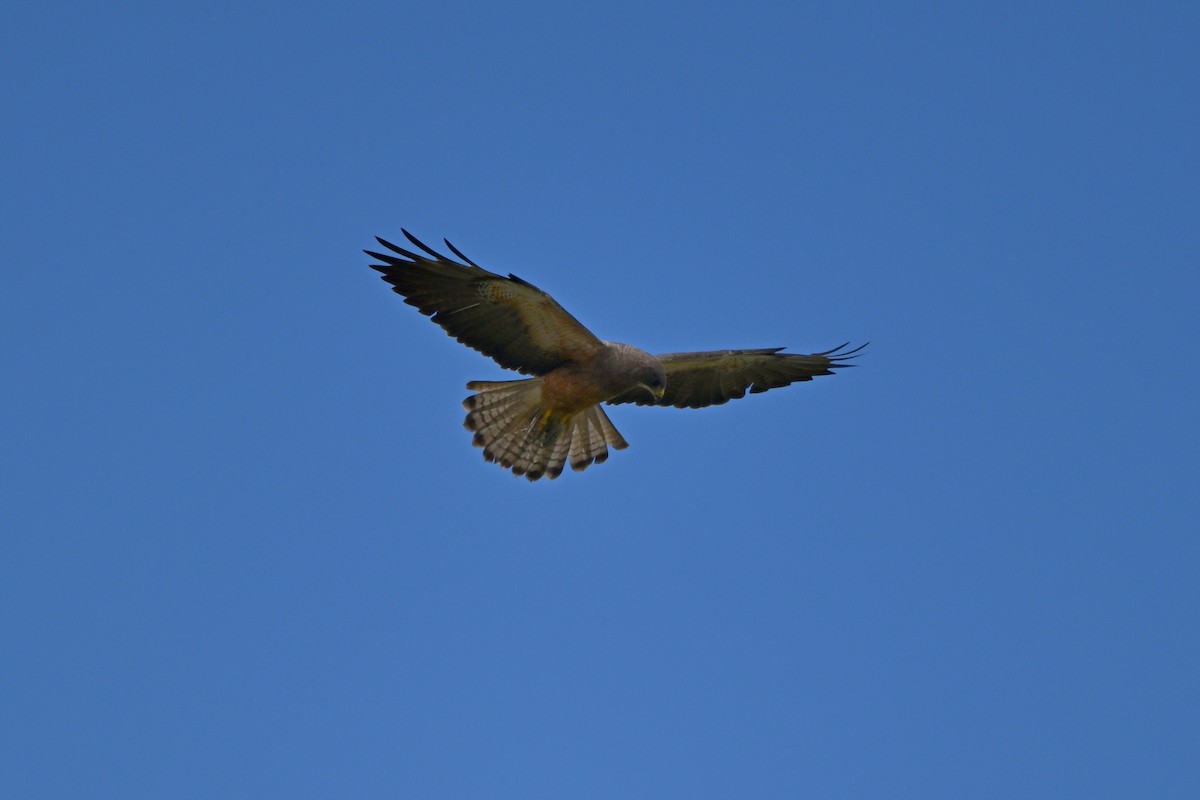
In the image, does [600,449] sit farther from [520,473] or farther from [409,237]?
[409,237]

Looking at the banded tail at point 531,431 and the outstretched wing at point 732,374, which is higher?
the outstretched wing at point 732,374

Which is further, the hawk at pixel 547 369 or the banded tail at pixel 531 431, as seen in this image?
the banded tail at pixel 531 431

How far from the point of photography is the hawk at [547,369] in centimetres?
1191

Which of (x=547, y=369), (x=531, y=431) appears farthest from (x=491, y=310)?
(x=531, y=431)

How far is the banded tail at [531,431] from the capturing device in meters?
13.2

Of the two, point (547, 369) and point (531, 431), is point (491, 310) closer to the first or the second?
point (547, 369)

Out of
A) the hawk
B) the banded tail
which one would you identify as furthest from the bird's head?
the banded tail

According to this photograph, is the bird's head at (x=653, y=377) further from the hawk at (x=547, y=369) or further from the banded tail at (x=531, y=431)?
the banded tail at (x=531, y=431)

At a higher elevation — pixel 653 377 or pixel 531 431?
pixel 653 377

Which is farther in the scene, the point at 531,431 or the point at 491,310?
the point at 531,431

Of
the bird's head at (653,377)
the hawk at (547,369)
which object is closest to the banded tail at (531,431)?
the hawk at (547,369)

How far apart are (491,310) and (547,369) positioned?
2.72 feet

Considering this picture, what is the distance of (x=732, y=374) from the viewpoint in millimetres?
14008

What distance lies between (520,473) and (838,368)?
3.31m
